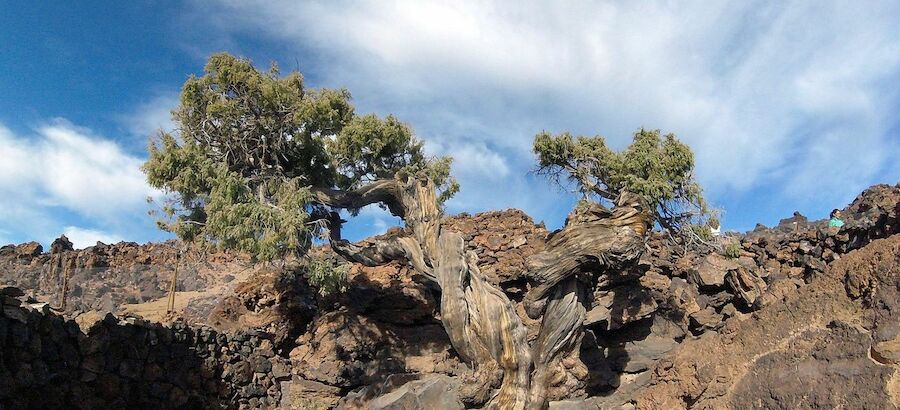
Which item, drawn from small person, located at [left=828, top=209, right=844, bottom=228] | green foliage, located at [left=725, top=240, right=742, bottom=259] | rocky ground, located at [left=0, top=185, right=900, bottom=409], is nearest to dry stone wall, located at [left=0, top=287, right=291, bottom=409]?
rocky ground, located at [left=0, top=185, right=900, bottom=409]

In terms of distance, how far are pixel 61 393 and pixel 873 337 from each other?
991 centimetres

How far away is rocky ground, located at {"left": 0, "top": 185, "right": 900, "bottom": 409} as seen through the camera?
589 cm

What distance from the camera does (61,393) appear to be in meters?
8.44

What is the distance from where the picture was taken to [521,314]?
12.9m

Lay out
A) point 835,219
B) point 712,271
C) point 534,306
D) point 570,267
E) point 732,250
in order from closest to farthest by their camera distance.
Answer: point 570,267
point 534,306
point 712,271
point 732,250
point 835,219

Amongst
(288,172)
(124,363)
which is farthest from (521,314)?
(124,363)

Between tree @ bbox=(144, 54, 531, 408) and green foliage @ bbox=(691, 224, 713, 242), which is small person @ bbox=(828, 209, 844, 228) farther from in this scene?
tree @ bbox=(144, 54, 531, 408)

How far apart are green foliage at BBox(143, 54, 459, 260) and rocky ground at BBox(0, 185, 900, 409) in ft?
6.12

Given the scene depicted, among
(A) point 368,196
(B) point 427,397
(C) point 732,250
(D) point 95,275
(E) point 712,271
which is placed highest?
(D) point 95,275

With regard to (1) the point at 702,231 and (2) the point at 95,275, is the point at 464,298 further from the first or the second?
(2) the point at 95,275

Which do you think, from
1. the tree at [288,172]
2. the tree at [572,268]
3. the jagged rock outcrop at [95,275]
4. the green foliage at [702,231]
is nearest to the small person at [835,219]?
the green foliage at [702,231]

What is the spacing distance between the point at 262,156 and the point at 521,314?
6.64 metres

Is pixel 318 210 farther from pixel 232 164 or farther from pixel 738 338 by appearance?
pixel 738 338

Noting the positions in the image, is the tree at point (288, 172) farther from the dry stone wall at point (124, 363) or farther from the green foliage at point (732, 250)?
the green foliage at point (732, 250)
